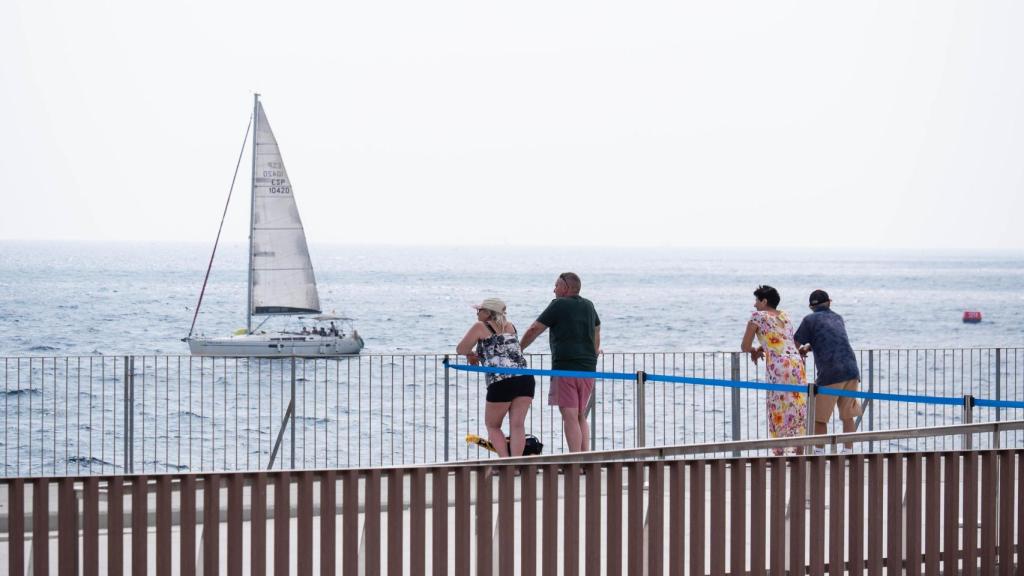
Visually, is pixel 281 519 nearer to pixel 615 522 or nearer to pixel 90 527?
pixel 90 527

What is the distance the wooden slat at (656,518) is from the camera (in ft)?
21.8

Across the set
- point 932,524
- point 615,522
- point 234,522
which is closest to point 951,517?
point 932,524

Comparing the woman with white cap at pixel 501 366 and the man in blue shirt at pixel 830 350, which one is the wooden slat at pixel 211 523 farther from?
the man in blue shirt at pixel 830 350

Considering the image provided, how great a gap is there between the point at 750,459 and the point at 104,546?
128 inches

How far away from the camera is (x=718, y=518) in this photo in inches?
267

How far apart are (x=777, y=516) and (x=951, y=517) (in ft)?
3.62

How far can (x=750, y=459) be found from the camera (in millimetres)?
6695

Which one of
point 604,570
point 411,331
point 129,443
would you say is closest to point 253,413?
point 129,443

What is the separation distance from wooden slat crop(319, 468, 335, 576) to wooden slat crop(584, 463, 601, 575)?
857mm

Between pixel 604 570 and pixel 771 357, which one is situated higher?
pixel 771 357

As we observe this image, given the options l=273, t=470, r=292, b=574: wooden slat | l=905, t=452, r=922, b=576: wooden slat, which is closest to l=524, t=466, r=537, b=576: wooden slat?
l=273, t=470, r=292, b=574: wooden slat

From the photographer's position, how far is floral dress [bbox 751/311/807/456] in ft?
39.0

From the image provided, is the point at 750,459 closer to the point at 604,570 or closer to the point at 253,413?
the point at 604,570

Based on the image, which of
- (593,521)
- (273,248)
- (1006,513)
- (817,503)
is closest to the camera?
(593,521)
